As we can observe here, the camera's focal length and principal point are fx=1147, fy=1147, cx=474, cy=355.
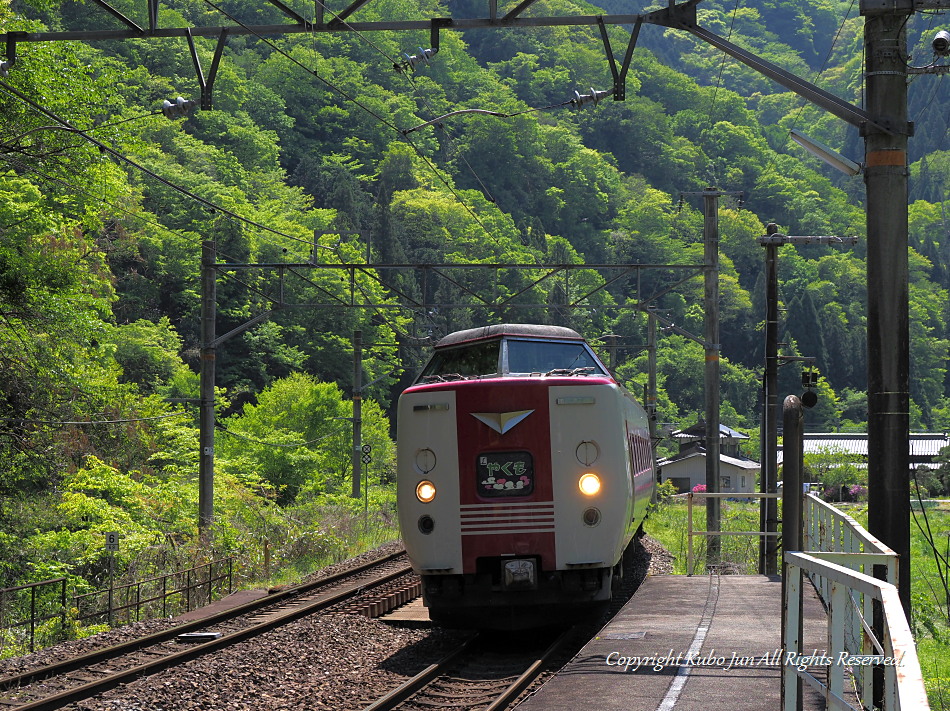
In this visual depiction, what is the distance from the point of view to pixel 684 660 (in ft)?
32.7

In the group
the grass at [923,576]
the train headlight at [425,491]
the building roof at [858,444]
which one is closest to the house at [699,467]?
the building roof at [858,444]

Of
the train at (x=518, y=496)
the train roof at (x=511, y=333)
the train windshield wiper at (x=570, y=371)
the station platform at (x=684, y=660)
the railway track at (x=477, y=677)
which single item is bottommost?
the railway track at (x=477, y=677)

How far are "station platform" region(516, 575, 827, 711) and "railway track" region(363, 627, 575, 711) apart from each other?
0.66 metres

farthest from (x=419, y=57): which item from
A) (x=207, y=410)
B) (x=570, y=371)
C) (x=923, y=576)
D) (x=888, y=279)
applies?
(x=923, y=576)

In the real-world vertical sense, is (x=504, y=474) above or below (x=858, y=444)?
above

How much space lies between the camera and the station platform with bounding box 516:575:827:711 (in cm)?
862

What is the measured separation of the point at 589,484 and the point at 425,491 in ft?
5.93

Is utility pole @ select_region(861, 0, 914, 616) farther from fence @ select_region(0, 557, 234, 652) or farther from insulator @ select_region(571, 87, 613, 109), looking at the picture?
fence @ select_region(0, 557, 234, 652)

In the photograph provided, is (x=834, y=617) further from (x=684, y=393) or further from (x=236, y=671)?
(x=684, y=393)

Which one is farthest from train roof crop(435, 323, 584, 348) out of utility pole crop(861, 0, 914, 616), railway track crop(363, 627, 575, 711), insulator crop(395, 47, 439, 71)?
utility pole crop(861, 0, 914, 616)

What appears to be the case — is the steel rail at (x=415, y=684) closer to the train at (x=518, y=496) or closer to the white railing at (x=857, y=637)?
the train at (x=518, y=496)

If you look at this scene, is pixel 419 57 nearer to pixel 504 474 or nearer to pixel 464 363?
pixel 464 363

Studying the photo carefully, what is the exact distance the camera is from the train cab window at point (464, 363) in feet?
43.8

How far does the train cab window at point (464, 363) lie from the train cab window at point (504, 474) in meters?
1.11
